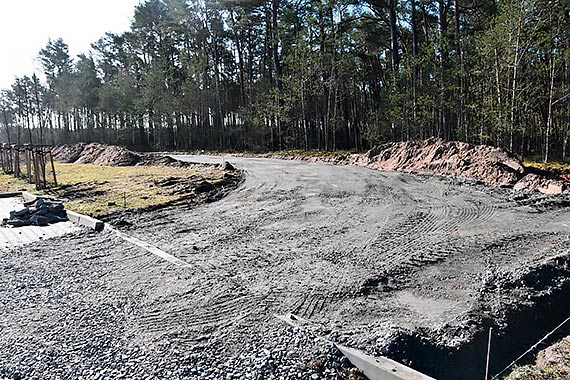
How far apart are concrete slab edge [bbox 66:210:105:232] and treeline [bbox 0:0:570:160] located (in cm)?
1264

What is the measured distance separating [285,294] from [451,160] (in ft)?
35.3

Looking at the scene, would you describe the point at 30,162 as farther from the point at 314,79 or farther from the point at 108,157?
the point at 314,79

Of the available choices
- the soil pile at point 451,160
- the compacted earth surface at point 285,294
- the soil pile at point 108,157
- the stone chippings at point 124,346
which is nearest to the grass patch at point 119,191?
the compacted earth surface at point 285,294

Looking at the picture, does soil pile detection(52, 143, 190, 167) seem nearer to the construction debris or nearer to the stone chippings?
the construction debris

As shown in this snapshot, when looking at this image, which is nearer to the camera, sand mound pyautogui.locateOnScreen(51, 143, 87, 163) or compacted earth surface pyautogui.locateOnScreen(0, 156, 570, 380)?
compacted earth surface pyautogui.locateOnScreen(0, 156, 570, 380)

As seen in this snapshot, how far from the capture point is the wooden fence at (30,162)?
12814mm

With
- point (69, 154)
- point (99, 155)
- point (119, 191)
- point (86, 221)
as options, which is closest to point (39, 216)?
point (86, 221)

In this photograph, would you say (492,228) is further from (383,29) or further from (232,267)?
(383,29)

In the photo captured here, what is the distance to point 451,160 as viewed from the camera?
1277cm

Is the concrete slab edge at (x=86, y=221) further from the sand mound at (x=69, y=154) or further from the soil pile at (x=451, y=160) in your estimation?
the sand mound at (x=69, y=154)

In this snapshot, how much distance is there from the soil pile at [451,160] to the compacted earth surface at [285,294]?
143 inches

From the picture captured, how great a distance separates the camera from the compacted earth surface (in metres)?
2.69

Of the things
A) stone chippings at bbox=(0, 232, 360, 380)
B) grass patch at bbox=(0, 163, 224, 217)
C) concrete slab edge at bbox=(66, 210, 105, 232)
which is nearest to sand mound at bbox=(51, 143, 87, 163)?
grass patch at bbox=(0, 163, 224, 217)

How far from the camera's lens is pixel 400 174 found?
521 inches
